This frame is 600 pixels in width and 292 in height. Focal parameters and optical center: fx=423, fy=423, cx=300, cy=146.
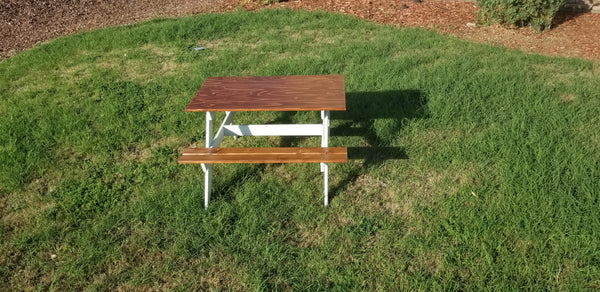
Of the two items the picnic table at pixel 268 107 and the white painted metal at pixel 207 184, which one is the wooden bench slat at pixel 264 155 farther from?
the white painted metal at pixel 207 184

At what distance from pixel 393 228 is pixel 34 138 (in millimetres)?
3995

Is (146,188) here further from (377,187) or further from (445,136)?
(445,136)

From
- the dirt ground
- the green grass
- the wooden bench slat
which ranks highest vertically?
the dirt ground

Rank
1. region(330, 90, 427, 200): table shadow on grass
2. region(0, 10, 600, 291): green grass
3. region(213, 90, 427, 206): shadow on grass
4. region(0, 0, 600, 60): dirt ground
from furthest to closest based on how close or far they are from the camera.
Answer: region(0, 0, 600, 60): dirt ground < region(330, 90, 427, 200): table shadow on grass < region(213, 90, 427, 206): shadow on grass < region(0, 10, 600, 291): green grass

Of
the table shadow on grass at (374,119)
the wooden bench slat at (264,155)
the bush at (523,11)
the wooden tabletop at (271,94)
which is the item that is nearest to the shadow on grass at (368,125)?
the table shadow on grass at (374,119)

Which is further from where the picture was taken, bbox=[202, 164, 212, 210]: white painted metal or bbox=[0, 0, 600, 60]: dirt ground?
bbox=[0, 0, 600, 60]: dirt ground

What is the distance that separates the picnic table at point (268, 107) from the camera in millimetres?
3385

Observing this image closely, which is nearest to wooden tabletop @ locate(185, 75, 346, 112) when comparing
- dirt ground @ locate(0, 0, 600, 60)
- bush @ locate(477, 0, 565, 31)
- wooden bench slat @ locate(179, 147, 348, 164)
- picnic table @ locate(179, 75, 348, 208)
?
picnic table @ locate(179, 75, 348, 208)

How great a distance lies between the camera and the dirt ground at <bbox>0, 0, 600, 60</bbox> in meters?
7.05

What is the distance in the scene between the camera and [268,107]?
11.3 ft

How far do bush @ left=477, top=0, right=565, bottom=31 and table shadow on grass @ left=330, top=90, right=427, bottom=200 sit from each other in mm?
→ 3352

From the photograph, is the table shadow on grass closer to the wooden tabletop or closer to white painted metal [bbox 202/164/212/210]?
the wooden tabletop

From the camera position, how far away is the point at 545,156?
13.2 feet

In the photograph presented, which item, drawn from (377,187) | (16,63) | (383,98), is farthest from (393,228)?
(16,63)
